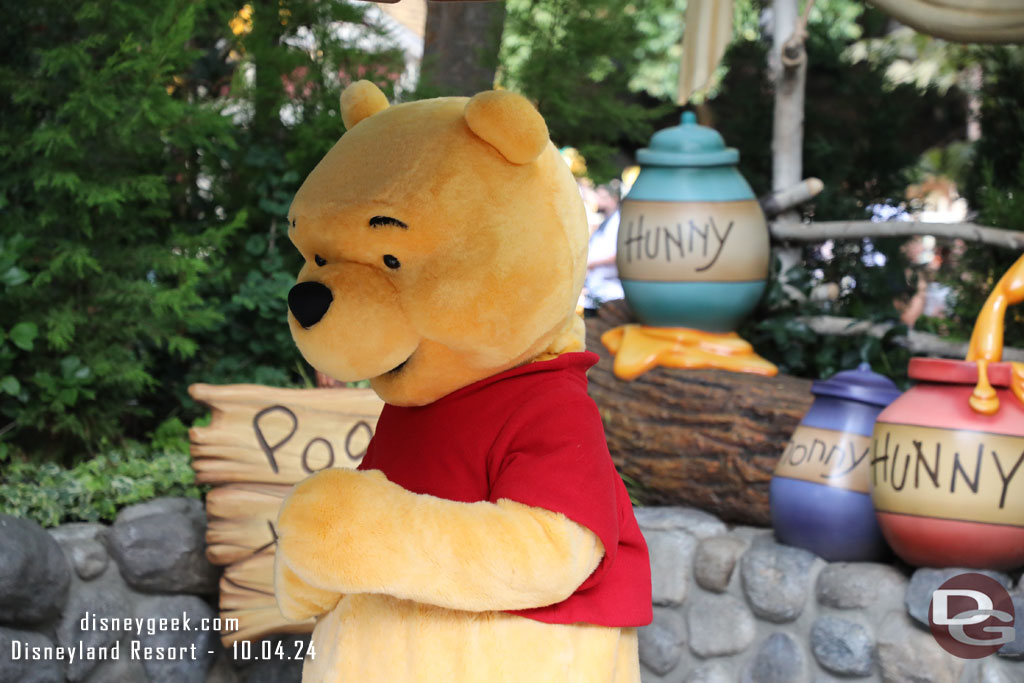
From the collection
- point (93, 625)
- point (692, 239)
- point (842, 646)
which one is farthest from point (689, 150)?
point (93, 625)

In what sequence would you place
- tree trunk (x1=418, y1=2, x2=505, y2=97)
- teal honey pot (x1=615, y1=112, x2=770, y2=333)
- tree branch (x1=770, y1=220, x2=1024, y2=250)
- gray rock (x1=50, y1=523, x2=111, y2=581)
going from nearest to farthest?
gray rock (x1=50, y1=523, x2=111, y2=581) → tree branch (x1=770, y1=220, x2=1024, y2=250) → teal honey pot (x1=615, y1=112, x2=770, y2=333) → tree trunk (x1=418, y1=2, x2=505, y2=97)

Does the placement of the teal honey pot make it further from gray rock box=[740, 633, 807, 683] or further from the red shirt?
the red shirt

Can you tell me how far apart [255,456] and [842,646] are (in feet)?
5.34

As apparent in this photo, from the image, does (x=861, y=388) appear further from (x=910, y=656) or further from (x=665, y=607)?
(x=665, y=607)

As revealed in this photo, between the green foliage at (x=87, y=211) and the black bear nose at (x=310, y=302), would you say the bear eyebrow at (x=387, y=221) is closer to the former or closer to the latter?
the black bear nose at (x=310, y=302)

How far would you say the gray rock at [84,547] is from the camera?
290cm

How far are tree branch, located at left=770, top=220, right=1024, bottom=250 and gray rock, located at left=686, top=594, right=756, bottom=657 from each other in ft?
4.45

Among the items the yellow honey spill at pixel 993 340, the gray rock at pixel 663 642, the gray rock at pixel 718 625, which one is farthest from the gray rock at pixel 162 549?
the yellow honey spill at pixel 993 340

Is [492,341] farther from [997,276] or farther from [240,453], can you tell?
[997,276]

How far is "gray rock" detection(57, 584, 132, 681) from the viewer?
9.34 ft

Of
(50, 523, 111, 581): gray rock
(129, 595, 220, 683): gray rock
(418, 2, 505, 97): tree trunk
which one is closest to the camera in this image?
(50, 523, 111, 581): gray rock

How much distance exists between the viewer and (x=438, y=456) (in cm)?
153

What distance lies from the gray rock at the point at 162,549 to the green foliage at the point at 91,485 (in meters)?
0.08

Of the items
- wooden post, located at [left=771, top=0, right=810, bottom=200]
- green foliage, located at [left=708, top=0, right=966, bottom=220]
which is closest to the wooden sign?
wooden post, located at [left=771, top=0, right=810, bottom=200]
